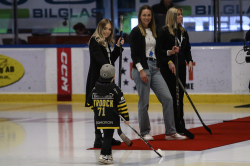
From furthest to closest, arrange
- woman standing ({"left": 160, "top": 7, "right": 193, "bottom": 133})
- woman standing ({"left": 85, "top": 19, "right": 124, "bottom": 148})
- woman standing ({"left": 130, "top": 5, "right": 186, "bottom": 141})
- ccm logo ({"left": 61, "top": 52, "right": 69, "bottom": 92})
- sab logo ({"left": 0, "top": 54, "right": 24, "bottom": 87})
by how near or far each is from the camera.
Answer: sab logo ({"left": 0, "top": 54, "right": 24, "bottom": 87}) → ccm logo ({"left": 61, "top": 52, "right": 69, "bottom": 92}) → woman standing ({"left": 160, "top": 7, "right": 193, "bottom": 133}) → woman standing ({"left": 130, "top": 5, "right": 186, "bottom": 141}) → woman standing ({"left": 85, "top": 19, "right": 124, "bottom": 148})

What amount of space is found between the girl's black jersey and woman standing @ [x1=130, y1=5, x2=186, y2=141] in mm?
1131

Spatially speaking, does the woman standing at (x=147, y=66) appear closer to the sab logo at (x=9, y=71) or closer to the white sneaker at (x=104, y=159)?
the white sneaker at (x=104, y=159)

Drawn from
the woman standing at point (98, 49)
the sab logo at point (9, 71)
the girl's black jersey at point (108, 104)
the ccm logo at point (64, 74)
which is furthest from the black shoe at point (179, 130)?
the sab logo at point (9, 71)

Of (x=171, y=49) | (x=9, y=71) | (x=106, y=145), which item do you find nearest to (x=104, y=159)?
(x=106, y=145)

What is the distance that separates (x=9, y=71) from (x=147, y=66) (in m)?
6.77

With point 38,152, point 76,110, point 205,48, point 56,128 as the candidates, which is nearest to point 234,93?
point 205,48

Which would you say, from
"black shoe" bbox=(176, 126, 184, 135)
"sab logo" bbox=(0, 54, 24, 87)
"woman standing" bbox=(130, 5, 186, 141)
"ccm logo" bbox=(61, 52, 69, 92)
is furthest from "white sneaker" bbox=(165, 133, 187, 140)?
"sab logo" bbox=(0, 54, 24, 87)

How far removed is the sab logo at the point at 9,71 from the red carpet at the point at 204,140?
19.9 ft

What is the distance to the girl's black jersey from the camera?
465cm

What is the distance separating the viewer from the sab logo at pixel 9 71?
11.8m

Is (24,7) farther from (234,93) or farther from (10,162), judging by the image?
(10,162)

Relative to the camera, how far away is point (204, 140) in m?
5.85

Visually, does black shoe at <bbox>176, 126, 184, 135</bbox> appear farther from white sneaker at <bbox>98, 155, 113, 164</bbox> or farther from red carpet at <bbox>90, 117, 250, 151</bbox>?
white sneaker at <bbox>98, 155, 113, 164</bbox>

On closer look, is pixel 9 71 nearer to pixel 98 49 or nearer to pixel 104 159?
pixel 98 49
